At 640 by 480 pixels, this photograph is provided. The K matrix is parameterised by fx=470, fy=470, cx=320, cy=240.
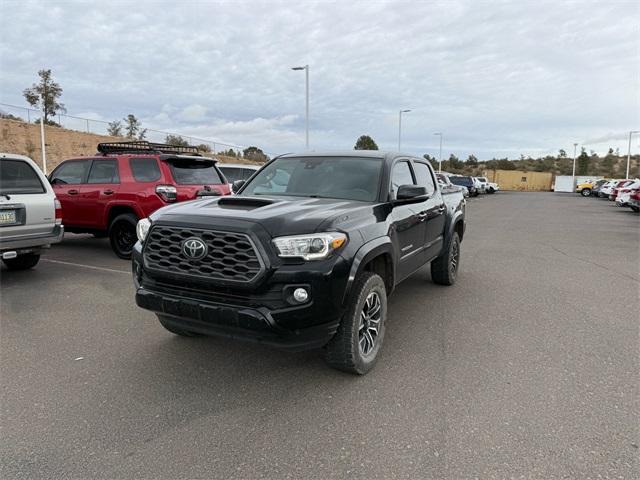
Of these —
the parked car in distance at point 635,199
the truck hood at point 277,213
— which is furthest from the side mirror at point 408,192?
the parked car in distance at point 635,199

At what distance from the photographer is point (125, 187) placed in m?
8.02

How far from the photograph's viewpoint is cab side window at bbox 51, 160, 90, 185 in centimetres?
869

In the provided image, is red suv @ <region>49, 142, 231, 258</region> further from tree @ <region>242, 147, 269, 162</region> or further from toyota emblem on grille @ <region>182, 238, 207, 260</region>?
tree @ <region>242, 147, 269, 162</region>

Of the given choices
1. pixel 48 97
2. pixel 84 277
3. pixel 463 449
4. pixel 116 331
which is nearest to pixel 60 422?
pixel 116 331

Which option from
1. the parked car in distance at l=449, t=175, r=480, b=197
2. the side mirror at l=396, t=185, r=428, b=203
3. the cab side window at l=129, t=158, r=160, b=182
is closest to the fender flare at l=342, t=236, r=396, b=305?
the side mirror at l=396, t=185, r=428, b=203

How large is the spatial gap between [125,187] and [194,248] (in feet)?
17.7

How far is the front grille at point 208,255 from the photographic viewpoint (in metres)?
3.15

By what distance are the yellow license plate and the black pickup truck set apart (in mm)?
3322

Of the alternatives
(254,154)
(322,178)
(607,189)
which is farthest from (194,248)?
(254,154)

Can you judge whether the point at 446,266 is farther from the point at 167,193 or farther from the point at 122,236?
the point at 122,236

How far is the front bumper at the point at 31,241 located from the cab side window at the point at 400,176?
16.2 ft

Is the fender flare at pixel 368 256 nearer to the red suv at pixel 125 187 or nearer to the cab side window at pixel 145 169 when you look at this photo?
the red suv at pixel 125 187

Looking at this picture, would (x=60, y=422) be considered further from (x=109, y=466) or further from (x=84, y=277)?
(x=84, y=277)

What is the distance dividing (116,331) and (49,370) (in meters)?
0.89
